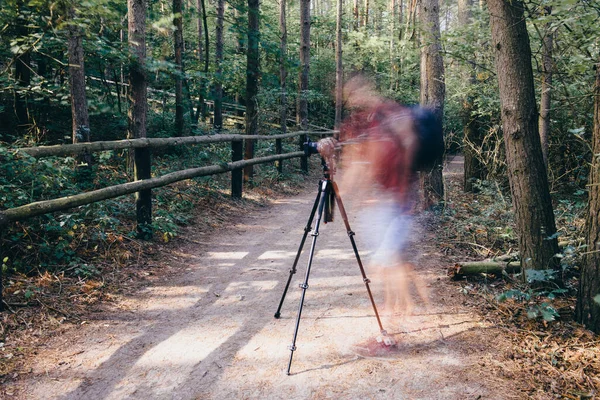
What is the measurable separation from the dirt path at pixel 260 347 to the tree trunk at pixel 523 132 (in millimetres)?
1030

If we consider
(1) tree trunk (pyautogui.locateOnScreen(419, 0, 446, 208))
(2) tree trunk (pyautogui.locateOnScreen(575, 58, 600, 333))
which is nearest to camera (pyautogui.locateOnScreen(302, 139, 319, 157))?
(2) tree trunk (pyautogui.locateOnScreen(575, 58, 600, 333))

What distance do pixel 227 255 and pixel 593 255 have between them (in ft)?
14.7

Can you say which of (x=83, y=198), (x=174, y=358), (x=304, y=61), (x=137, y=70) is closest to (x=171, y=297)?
(x=174, y=358)

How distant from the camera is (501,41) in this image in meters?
4.25

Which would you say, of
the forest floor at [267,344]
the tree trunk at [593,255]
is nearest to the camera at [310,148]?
the forest floor at [267,344]

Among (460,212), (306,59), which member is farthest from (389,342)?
(306,59)

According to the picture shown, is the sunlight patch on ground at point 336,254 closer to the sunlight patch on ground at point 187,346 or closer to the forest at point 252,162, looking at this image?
the forest at point 252,162

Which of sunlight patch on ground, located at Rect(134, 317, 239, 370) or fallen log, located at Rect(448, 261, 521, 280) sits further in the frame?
fallen log, located at Rect(448, 261, 521, 280)

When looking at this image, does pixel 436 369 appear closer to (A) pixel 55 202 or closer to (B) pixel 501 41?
(B) pixel 501 41

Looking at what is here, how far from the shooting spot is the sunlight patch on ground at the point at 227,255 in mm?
6027

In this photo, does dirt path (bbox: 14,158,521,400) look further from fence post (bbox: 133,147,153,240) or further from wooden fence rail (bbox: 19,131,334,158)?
wooden fence rail (bbox: 19,131,334,158)

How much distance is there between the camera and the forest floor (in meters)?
2.98

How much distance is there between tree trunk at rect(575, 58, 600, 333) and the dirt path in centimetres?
81

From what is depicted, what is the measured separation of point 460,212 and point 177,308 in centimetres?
586
